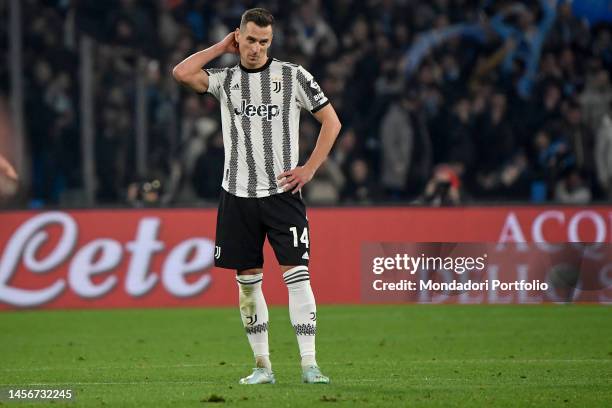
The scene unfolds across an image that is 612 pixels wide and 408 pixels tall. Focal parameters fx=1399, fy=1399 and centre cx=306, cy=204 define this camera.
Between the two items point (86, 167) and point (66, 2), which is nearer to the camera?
point (86, 167)

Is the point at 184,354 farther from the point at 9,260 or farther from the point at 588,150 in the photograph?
the point at 588,150

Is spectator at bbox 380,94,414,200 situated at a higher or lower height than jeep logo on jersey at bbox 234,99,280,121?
lower

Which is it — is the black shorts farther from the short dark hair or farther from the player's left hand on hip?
the short dark hair

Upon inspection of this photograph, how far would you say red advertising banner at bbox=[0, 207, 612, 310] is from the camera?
15.4 metres

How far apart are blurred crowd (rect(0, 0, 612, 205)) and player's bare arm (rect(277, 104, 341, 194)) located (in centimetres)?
924

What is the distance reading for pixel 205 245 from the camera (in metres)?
15.6

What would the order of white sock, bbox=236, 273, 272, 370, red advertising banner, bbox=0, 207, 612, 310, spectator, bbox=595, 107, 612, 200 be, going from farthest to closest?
1. spectator, bbox=595, 107, 612, 200
2. red advertising banner, bbox=0, 207, 612, 310
3. white sock, bbox=236, 273, 272, 370

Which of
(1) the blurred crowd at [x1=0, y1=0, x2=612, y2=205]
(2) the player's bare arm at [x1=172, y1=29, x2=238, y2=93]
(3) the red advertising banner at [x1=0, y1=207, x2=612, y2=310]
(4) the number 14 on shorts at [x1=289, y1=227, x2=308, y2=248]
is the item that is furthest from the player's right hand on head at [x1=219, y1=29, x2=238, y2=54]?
(1) the blurred crowd at [x1=0, y1=0, x2=612, y2=205]

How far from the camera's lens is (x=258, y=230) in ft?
27.9

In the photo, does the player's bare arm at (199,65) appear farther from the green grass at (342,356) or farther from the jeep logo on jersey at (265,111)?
the green grass at (342,356)

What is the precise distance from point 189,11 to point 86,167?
12.8 ft

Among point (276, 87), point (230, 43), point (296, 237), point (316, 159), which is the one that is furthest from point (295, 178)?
point (230, 43)

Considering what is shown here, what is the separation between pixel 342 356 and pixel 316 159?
2802 mm

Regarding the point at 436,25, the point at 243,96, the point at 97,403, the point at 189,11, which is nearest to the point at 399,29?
the point at 436,25
